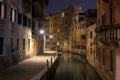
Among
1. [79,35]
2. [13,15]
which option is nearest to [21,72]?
[13,15]

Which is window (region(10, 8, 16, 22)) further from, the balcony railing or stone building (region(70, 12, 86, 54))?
stone building (region(70, 12, 86, 54))

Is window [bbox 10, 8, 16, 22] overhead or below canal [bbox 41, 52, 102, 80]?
overhead

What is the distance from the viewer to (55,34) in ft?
270

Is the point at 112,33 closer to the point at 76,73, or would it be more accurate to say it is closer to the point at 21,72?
the point at 21,72

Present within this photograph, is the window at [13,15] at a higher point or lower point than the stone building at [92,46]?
higher

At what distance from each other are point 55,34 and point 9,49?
204 feet

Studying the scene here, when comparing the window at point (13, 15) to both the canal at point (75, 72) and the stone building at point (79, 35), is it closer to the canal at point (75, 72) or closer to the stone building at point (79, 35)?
the canal at point (75, 72)

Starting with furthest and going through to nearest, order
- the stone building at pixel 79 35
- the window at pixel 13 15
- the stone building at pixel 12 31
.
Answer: the stone building at pixel 79 35
the window at pixel 13 15
the stone building at pixel 12 31

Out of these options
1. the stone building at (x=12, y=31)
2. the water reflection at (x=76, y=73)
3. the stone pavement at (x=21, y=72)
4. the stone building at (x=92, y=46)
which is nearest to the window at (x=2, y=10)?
the stone building at (x=12, y=31)

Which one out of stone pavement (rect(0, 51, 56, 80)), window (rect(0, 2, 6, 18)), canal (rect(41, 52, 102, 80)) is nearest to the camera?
stone pavement (rect(0, 51, 56, 80))

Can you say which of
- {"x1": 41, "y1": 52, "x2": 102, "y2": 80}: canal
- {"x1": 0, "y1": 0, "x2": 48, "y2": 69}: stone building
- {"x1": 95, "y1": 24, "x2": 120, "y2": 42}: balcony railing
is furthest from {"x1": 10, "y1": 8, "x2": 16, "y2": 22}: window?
{"x1": 95, "y1": 24, "x2": 120, "y2": 42}: balcony railing

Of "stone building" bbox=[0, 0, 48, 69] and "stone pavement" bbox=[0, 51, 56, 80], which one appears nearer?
"stone pavement" bbox=[0, 51, 56, 80]

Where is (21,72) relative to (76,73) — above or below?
above

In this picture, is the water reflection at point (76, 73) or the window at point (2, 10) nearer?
the window at point (2, 10)
